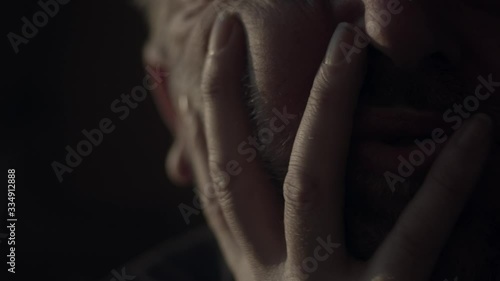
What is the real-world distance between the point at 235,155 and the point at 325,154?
0.14 metres

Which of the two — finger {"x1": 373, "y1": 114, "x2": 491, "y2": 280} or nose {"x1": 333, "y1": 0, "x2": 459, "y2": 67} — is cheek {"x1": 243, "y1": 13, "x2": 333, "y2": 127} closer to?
nose {"x1": 333, "y1": 0, "x2": 459, "y2": 67}

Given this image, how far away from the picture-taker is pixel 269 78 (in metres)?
0.73

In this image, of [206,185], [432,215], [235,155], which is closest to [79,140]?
[206,185]

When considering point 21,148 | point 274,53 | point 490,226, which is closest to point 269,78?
point 274,53

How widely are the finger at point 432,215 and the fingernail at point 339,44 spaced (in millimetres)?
135

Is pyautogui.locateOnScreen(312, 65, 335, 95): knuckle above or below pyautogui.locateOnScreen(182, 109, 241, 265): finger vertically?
above

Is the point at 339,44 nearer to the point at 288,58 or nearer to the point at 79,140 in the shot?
the point at 288,58

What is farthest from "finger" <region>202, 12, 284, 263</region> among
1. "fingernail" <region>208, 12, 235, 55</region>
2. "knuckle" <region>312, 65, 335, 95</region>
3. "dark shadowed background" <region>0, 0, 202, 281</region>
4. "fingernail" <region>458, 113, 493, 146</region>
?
"dark shadowed background" <region>0, 0, 202, 281</region>

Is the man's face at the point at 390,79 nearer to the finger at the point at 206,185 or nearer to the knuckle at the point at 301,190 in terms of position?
the knuckle at the point at 301,190

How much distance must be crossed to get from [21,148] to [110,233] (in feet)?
0.87

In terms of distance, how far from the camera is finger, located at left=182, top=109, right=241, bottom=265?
2.97 feet

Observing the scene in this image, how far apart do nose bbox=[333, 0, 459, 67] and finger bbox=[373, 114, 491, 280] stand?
0.08 metres

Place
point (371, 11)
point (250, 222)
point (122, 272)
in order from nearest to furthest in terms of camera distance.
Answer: point (371, 11) → point (250, 222) → point (122, 272)

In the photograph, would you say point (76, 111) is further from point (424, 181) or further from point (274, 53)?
point (424, 181)
